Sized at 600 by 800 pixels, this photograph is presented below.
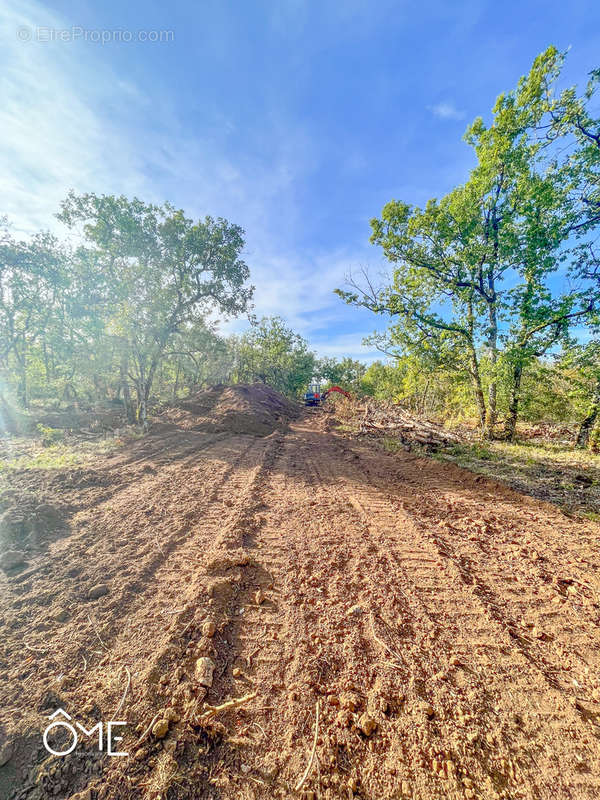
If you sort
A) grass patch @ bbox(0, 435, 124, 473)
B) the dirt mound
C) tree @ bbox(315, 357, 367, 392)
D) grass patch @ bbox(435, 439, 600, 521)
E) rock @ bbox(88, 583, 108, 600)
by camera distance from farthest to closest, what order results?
tree @ bbox(315, 357, 367, 392) → the dirt mound → grass patch @ bbox(0, 435, 124, 473) → grass patch @ bbox(435, 439, 600, 521) → rock @ bbox(88, 583, 108, 600)

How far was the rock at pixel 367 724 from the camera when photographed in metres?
1.45

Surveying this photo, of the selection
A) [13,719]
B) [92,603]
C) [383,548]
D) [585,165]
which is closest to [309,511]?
[383,548]

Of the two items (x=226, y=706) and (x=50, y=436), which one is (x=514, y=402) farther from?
(x=50, y=436)

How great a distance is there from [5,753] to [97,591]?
1110 millimetres

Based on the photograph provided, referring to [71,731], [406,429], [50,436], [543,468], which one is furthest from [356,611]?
[50,436]

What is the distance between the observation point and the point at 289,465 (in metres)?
6.43

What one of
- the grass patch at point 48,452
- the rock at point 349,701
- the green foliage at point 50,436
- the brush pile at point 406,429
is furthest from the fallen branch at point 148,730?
the green foliage at point 50,436

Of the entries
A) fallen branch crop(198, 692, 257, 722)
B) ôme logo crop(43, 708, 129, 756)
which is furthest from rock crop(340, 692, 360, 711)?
ôme logo crop(43, 708, 129, 756)

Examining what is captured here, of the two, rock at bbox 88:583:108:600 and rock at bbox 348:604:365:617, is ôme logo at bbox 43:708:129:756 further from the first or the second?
rock at bbox 348:604:365:617

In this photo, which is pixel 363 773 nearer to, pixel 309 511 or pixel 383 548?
pixel 383 548

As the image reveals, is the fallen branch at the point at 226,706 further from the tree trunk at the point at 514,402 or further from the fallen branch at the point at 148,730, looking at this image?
the tree trunk at the point at 514,402

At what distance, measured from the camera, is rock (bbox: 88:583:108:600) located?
2.34 m

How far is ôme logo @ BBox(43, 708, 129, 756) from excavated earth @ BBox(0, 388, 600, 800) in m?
0.03

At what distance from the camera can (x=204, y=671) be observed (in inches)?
68.0
